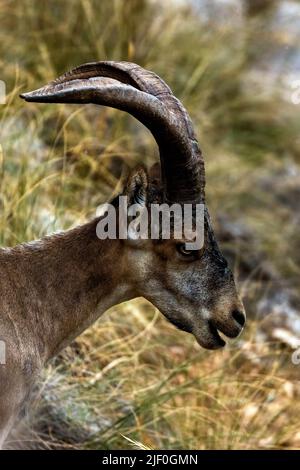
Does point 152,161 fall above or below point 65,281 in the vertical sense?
above

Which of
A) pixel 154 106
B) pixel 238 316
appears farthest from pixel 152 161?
pixel 154 106

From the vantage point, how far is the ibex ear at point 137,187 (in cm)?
543

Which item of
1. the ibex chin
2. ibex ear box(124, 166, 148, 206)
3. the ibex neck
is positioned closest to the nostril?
the ibex chin

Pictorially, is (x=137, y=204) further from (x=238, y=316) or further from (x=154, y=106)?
(x=238, y=316)

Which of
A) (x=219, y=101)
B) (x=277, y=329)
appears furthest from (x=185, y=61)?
(x=277, y=329)

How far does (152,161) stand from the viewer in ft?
36.9

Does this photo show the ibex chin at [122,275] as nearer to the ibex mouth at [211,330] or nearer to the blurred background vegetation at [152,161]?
the ibex mouth at [211,330]

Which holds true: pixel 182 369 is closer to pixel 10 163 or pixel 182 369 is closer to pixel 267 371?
pixel 267 371

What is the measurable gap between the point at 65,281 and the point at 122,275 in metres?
0.32

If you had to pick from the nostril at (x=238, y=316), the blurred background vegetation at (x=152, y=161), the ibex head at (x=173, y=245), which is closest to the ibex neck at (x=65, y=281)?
the ibex head at (x=173, y=245)

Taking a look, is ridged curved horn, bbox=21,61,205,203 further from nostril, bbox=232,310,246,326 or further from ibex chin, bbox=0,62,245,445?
nostril, bbox=232,310,246,326

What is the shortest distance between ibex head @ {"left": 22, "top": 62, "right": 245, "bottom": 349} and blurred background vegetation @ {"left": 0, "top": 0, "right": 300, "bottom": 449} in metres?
1.36

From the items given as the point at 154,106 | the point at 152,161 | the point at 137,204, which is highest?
the point at 152,161
